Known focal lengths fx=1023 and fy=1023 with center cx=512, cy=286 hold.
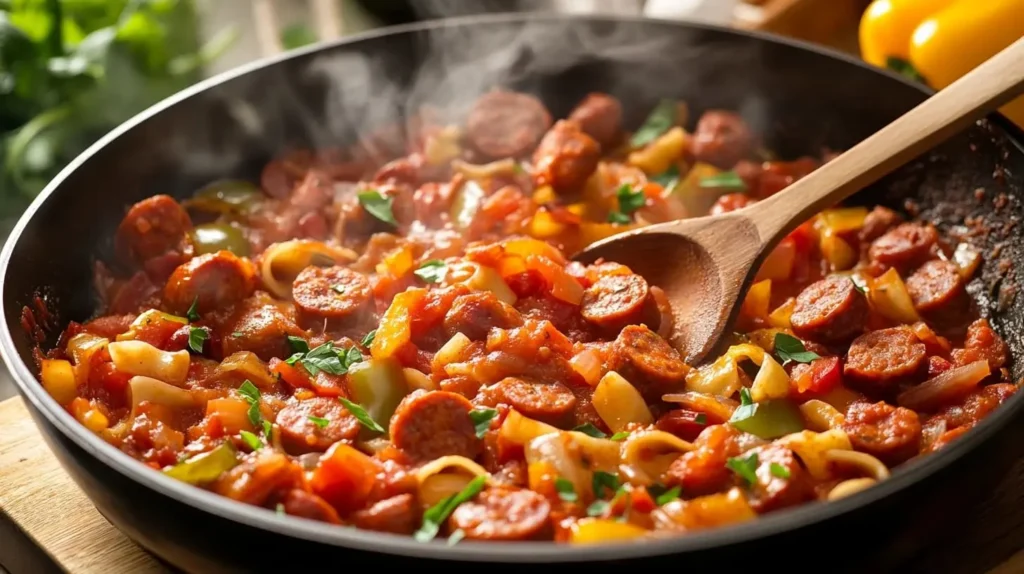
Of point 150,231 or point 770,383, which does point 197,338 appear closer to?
point 150,231

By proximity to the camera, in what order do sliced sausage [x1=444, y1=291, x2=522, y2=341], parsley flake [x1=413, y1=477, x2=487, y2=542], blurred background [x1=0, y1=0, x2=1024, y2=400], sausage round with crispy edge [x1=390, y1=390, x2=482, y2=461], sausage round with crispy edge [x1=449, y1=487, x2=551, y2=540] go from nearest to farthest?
1. sausage round with crispy edge [x1=449, y1=487, x2=551, y2=540]
2. parsley flake [x1=413, y1=477, x2=487, y2=542]
3. sausage round with crispy edge [x1=390, y1=390, x2=482, y2=461]
4. sliced sausage [x1=444, y1=291, x2=522, y2=341]
5. blurred background [x1=0, y1=0, x2=1024, y2=400]

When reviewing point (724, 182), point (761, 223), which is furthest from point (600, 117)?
point (761, 223)

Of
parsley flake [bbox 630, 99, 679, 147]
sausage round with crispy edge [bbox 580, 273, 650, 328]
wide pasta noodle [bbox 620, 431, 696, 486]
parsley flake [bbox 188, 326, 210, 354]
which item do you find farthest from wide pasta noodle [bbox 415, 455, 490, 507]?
parsley flake [bbox 630, 99, 679, 147]

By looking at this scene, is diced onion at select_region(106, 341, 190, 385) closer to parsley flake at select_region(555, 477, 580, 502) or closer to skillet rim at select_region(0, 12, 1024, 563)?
skillet rim at select_region(0, 12, 1024, 563)

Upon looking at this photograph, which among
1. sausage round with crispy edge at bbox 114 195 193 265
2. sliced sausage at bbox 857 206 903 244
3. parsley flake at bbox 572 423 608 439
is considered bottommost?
parsley flake at bbox 572 423 608 439

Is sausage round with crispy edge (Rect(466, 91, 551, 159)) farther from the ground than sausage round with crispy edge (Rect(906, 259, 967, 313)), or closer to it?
farther from the ground

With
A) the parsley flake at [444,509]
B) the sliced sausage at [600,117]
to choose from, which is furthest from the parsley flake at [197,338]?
the sliced sausage at [600,117]

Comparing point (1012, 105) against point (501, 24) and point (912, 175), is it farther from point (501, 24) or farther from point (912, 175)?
point (501, 24)

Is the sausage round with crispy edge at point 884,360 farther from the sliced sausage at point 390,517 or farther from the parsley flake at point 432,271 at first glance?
the sliced sausage at point 390,517
